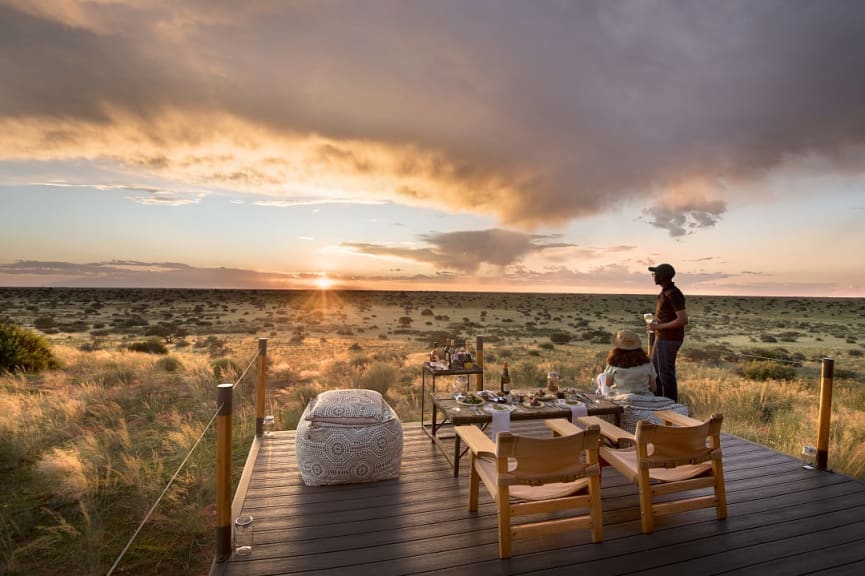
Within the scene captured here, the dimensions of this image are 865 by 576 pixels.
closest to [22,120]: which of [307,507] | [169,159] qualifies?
[169,159]

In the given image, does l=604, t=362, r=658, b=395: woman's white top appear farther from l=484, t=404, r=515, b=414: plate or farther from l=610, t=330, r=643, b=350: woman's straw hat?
l=484, t=404, r=515, b=414: plate

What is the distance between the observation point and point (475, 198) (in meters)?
14.5

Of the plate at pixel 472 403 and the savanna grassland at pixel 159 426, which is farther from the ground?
the plate at pixel 472 403

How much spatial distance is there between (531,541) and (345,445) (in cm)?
212

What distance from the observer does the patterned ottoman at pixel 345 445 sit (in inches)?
178

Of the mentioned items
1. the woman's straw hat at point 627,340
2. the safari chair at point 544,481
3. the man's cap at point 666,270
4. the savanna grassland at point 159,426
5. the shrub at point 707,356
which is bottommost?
the shrub at point 707,356

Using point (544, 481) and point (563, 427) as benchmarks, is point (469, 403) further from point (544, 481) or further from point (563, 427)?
point (544, 481)

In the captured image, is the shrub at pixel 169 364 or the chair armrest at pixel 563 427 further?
the shrub at pixel 169 364

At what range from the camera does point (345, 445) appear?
4.54 m

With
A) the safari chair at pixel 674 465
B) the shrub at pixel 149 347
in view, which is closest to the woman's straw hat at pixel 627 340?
the safari chair at pixel 674 465

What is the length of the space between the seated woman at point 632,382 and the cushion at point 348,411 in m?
3.17

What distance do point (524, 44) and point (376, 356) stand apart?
462 inches

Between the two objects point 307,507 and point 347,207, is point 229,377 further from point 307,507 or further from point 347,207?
point 307,507

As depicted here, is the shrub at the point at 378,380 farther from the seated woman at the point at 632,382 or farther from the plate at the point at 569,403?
the seated woman at the point at 632,382
